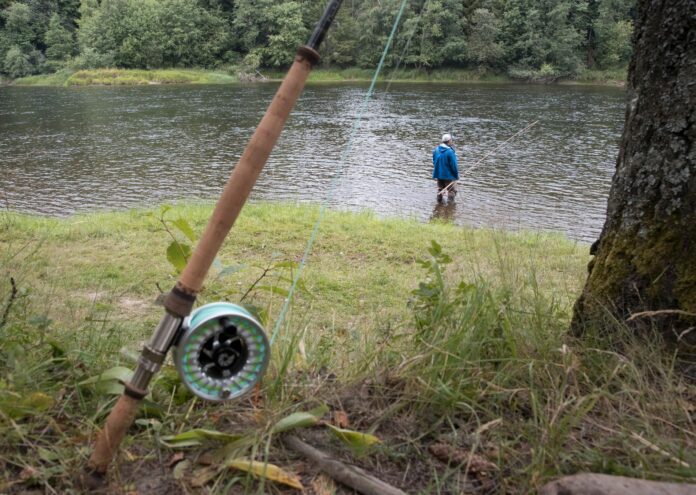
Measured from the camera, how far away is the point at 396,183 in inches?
646

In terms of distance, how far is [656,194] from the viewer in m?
2.04

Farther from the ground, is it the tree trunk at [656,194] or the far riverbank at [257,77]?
the tree trunk at [656,194]

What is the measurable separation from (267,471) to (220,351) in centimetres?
38

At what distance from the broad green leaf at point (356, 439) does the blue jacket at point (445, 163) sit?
11.5 meters

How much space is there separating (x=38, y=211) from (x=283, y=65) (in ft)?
158

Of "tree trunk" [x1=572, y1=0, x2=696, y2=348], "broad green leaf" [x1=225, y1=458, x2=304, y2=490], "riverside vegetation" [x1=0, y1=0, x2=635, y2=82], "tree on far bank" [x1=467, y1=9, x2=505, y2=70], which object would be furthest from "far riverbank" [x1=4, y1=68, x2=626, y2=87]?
"broad green leaf" [x1=225, y1=458, x2=304, y2=490]

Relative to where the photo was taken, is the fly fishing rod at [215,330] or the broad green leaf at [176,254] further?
the broad green leaf at [176,254]

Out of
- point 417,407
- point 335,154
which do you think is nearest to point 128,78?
point 335,154

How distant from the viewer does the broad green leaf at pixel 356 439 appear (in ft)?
5.34

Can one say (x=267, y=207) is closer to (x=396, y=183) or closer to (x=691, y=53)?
(x=396, y=183)

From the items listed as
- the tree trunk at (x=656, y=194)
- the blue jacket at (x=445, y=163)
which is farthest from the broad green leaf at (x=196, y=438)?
the blue jacket at (x=445, y=163)

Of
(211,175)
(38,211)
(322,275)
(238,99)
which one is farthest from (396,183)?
(238,99)

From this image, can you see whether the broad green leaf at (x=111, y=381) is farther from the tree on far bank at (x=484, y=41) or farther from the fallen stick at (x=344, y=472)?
the tree on far bank at (x=484, y=41)

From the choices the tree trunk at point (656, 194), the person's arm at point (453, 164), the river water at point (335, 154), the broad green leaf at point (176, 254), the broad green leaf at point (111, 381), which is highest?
the tree trunk at point (656, 194)
